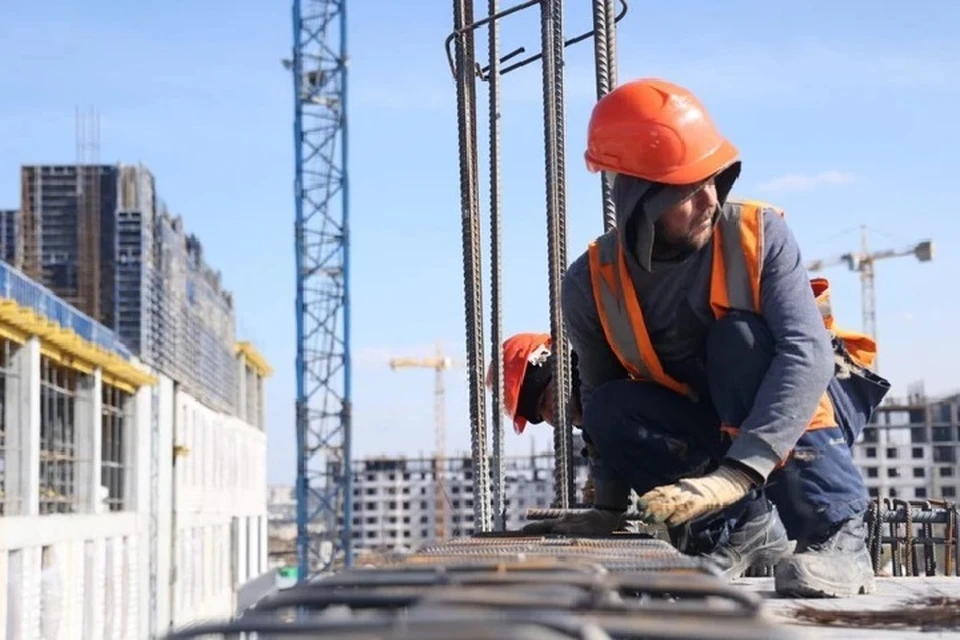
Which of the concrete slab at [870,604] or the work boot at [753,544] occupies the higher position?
the work boot at [753,544]

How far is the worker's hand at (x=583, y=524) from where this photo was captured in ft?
11.7

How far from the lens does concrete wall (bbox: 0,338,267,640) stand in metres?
21.7

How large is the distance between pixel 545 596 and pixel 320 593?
0.33 metres

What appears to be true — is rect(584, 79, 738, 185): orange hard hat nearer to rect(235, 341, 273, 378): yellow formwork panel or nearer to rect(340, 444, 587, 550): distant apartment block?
rect(235, 341, 273, 378): yellow formwork panel

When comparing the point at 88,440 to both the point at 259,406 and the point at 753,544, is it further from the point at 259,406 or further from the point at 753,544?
the point at 259,406

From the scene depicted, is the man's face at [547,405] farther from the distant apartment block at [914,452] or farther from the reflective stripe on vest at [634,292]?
the distant apartment block at [914,452]

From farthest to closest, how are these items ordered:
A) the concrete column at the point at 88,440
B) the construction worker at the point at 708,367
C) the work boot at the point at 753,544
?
the concrete column at the point at 88,440
the work boot at the point at 753,544
the construction worker at the point at 708,367

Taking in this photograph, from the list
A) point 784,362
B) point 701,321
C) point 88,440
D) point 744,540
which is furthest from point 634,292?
point 88,440

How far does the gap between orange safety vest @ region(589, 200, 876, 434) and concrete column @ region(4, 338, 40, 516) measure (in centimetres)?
1889

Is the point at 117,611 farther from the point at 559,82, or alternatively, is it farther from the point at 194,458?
the point at 559,82

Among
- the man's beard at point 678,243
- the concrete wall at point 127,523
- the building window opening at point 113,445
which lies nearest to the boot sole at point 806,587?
the man's beard at point 678,243

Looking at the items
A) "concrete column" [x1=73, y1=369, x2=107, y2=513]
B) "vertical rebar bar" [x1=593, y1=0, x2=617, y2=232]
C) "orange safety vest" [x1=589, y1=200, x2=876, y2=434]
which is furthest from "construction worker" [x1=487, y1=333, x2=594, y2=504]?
"concrete column" [x1=73, y1=369, x2=107, y2=513]

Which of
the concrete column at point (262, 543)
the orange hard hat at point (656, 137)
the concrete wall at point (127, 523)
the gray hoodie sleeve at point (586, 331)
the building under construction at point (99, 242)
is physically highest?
the building under construction at point (99, 242)

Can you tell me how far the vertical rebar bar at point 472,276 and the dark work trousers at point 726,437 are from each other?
1.46 meters
